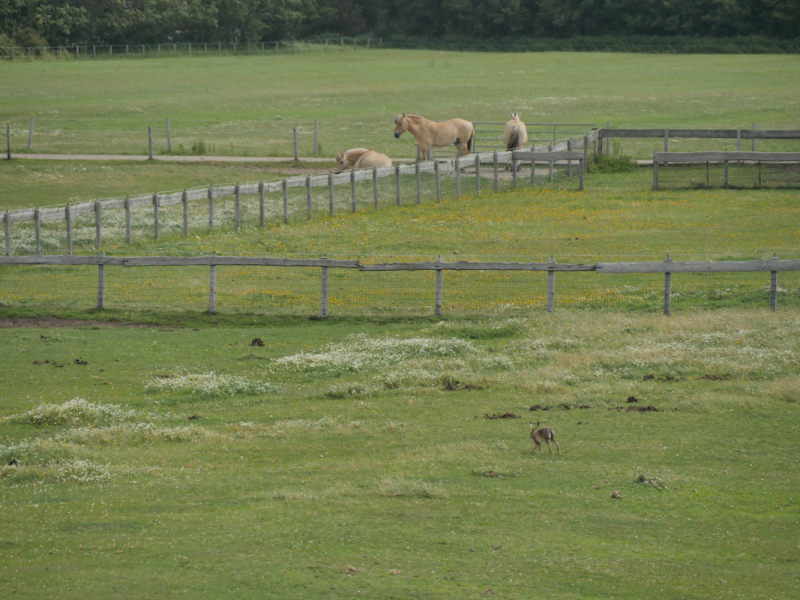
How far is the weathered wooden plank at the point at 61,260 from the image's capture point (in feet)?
72.2

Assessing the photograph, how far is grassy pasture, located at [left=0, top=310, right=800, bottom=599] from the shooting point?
9.17m

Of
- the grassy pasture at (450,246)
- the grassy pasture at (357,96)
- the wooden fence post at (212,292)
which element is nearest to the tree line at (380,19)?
the grassy pasture at (357,96)

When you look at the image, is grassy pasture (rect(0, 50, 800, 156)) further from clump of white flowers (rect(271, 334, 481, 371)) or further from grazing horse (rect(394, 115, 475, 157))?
clump of white flowers (rect(271, 334, 481, 371))

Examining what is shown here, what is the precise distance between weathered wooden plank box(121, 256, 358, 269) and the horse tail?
66.7ft

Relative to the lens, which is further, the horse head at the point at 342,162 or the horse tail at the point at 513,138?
the horse tail at the point at 513,138

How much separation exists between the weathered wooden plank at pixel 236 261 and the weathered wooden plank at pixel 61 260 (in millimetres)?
356

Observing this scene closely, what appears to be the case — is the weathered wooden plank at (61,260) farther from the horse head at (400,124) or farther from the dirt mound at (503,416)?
the horse head at (400,124)

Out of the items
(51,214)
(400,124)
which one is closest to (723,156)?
(400,124)

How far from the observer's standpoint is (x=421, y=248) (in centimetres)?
2791

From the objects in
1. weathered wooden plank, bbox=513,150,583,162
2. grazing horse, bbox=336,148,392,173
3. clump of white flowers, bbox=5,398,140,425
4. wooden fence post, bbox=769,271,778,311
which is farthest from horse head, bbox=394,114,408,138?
clump of white flowers, bbox=5,398,140,425

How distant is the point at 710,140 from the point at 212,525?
43.7m

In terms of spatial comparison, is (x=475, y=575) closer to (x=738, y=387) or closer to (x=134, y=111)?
(x=738, y=387)

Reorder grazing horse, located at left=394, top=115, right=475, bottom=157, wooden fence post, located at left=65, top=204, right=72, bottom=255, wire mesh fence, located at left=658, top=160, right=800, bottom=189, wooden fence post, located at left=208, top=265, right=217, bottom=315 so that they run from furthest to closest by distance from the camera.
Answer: grazing horse, located at left=394, top=115, right=475, bottom=157
wire mesh fence, located at left=658, top=160, right=800, bottom=189
wooden fence post, located at left=65, top=204, right=72, bottom=255
wooden fence post, located at left=208, top=265, right=217, bottom=315

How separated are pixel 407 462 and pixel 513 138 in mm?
30216
